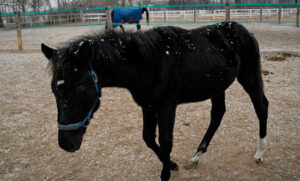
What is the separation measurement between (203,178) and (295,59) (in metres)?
6.15

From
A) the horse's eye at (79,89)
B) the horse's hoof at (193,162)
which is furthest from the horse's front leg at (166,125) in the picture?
the horse's eye at (79,89)

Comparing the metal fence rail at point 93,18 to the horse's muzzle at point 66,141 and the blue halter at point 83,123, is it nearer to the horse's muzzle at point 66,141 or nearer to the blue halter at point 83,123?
the blue halter at point 83,123

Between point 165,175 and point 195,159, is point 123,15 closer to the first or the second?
point 195,159

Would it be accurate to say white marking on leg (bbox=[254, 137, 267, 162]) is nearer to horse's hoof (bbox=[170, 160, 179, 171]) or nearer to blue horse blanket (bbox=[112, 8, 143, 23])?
horse's hoof (bbox=[170, 160, 179, 171])

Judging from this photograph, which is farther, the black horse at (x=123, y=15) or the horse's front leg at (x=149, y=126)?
the black horse at (x=123, y=15)

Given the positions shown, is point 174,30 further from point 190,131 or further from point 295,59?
point 295,59

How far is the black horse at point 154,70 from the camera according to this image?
159cm

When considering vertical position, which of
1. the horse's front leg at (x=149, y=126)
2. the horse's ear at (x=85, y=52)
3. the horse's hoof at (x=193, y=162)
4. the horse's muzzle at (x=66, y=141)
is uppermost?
the horse's ear at (x=85, y=52)

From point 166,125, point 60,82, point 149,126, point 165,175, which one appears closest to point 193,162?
point 165,175

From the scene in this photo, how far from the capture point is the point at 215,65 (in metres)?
2.21

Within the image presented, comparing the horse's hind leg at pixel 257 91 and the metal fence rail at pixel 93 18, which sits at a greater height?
A: the metal fence rail at pixel 93 18

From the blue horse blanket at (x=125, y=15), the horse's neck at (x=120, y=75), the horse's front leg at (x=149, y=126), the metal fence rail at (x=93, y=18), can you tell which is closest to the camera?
the horse's neck at (x=120, y=75)

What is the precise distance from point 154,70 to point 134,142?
1.58 metres

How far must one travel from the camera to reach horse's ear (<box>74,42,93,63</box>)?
1.52 metres
